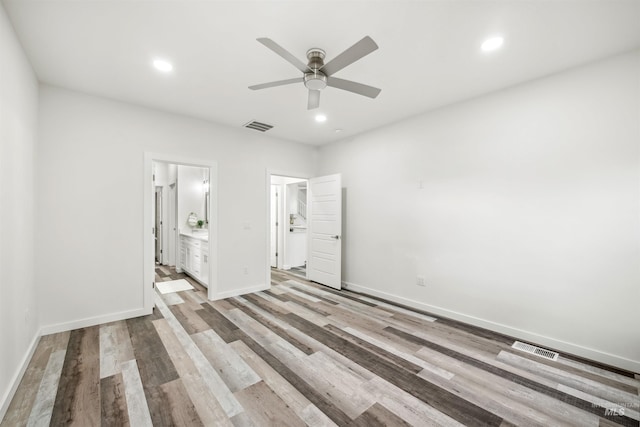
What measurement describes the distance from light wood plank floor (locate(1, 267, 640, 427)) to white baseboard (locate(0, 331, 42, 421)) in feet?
0.12

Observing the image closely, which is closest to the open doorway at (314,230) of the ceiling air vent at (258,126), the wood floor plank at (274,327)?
the ceiling air vent at (258,126)

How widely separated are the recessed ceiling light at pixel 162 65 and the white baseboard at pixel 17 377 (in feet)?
9.09

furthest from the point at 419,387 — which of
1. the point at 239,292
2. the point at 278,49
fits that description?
the point at 239,292

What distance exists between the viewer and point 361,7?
1.83m

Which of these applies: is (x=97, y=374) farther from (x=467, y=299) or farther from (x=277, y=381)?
(x=467, y=299)

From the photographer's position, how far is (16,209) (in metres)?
2.14

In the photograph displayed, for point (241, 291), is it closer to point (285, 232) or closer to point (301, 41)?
point (285, 232)

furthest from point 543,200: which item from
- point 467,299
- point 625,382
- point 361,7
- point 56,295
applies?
point 56,295

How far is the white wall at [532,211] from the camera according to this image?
2357 millimetres

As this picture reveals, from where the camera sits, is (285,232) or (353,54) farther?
(285,232)

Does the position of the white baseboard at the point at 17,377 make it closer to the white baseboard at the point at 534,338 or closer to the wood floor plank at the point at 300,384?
the wood floor plank at the point at 300,384

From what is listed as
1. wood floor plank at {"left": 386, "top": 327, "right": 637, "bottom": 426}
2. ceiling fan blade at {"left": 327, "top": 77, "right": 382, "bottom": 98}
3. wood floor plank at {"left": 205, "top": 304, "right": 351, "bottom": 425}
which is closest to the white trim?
wood floor plank at {"left": 205, "top": 304, "right": 351, "bottom": 425}

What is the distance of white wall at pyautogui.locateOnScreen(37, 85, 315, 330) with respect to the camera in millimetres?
2912

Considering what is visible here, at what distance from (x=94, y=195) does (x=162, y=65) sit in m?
1.79
